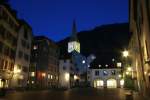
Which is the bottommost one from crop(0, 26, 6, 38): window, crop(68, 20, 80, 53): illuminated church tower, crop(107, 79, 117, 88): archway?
crop(107, 79, 117, 88): archway

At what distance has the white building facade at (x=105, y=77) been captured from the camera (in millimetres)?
103500

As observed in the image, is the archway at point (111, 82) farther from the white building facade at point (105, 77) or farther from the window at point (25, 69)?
the window at point (25, 69)

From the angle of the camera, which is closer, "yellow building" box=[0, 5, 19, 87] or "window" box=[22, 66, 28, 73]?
"yellow building" box=[0, 5, 19, 87]

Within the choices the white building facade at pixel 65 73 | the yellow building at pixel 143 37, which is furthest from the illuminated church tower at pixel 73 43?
the yellow building at pixel 143 37

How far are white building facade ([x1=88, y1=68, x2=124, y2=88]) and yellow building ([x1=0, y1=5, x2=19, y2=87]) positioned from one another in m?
60.6

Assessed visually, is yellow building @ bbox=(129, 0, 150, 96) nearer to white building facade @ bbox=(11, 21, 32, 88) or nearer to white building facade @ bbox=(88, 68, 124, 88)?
white building facade @ bbox=(11, 21, 32, 88)

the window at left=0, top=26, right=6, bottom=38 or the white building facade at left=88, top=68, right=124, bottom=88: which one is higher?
the window at left=0, top=26, right=6, bottom=38

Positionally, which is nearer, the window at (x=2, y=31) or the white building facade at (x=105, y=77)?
the window at (x=2, y=31)

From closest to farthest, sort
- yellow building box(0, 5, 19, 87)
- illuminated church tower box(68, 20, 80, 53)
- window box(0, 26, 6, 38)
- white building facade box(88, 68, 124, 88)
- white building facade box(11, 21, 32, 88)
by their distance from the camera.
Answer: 1. window box(0, 26, 6, 38)
2. yellow building box(0, 5, 19, 87)
3. white building facade box(11, 21, 32, 88)
4. white building facade box(88, 68, 124, 88)
5. illuminated church tower box(68, 20, 80, 53)

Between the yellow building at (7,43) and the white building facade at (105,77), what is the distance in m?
60.6

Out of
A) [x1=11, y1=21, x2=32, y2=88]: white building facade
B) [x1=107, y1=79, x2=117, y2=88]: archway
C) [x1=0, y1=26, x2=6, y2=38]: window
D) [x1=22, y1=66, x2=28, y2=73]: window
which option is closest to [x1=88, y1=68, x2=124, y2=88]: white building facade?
[x1=107, y1=79, x2=117, y2=88]: archway

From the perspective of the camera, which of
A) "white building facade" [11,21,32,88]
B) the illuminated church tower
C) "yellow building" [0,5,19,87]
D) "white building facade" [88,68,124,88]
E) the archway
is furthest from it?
the illuminated church tower

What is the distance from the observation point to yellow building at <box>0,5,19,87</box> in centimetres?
4438

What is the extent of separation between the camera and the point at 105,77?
104 metres
